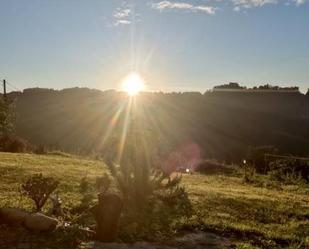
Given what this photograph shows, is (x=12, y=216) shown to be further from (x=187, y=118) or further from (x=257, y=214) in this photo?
(x=187, y=118)

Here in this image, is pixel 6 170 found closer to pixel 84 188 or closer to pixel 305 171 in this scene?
pixel 84 188

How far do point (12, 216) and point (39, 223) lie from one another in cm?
70

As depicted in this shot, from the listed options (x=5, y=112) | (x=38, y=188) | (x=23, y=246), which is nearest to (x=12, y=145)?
(x=5, y=112)

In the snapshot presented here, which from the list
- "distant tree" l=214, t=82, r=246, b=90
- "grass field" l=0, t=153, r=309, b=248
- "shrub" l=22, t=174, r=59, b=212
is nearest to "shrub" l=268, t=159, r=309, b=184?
"grass field" l=0, t=153, r=309, b=248

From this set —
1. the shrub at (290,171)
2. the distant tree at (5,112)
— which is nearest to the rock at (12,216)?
the distant tree at (5,112)

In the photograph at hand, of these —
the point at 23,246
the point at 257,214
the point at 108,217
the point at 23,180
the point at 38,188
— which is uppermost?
the point at 38,188

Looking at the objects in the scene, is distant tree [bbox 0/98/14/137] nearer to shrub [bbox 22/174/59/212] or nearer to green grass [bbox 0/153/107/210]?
green grass [bbox 0/153/107/210]

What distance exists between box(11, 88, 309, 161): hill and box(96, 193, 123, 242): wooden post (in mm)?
55578

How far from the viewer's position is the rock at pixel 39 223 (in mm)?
10273

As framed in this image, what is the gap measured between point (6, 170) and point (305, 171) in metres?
21.1

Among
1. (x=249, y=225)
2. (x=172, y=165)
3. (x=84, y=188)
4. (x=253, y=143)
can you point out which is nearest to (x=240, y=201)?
(x=172, y=165)

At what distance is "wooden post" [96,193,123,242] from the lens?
10.5 m

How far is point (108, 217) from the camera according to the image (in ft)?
34.4

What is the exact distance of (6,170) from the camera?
20797 mm
